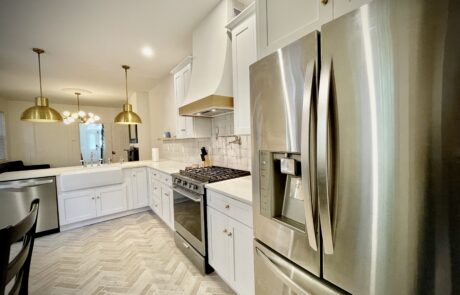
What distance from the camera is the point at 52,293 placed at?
1.79 m

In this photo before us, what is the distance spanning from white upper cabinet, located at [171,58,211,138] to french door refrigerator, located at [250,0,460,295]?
6.61 ft

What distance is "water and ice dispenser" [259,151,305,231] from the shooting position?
979 millimetres

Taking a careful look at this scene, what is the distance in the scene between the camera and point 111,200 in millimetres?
3391

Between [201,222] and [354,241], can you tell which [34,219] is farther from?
[354,241]

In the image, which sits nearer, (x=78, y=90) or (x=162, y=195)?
(x=162, y=195)

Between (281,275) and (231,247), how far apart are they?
2.21 ft

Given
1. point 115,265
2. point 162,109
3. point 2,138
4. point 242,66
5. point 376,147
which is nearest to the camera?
point 376,147

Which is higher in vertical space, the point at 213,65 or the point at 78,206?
the point at 213,65

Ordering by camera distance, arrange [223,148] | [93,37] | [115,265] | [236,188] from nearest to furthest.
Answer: [236,188]
[115,265]
[93,37]
[223,148]

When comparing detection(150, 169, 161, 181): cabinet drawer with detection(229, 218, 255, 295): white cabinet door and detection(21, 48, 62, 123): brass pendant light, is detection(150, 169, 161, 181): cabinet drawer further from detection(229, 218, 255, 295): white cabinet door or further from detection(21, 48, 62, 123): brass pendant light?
detection(229, 218, 255, 295): white cabinet door

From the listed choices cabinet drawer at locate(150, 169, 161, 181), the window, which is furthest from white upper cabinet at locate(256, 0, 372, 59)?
the window

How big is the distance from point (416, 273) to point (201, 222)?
1601 millimetres

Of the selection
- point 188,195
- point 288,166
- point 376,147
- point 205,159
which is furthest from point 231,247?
point 205,159

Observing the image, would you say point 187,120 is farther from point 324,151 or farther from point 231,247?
point 324,151
